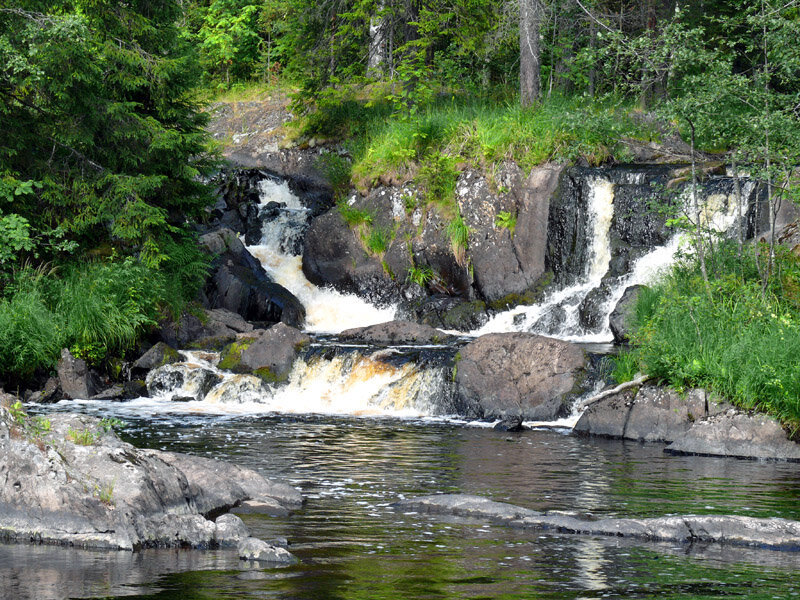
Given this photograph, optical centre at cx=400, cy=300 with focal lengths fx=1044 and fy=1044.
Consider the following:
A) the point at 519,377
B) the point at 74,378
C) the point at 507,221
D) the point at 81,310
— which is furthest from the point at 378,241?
the point at 519,377

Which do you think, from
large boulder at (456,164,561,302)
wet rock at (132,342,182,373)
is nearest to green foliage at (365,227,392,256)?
large boulder at (456,164,561,302)

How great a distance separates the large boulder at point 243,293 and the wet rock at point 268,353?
3625 millimetres

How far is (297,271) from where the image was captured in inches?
928

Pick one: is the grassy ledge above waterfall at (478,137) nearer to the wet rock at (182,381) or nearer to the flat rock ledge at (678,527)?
the wet rock at (182,381)

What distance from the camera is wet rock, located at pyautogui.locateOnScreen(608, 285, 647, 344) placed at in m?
17.2

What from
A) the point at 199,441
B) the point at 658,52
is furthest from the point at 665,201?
the point at 199,441

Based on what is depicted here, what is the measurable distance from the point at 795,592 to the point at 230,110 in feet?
88.6

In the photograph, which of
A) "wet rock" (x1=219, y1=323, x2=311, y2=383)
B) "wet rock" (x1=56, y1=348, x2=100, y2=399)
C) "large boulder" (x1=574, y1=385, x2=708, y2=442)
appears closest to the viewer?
"large boulder" (x1=574, y1=385, x2=708, y2=442)

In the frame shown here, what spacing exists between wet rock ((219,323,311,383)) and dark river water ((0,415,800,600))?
141 inches

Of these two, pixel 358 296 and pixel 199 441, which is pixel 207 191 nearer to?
pixel 358 296

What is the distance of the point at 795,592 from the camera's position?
20.9 ft

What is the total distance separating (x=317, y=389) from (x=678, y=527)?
917 cm

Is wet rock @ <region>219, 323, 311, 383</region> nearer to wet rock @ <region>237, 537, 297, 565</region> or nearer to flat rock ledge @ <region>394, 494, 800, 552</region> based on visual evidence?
flat rock ledge @ <region>394, 494, 800, 552</region>

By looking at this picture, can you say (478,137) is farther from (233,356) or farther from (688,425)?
(688,425)
